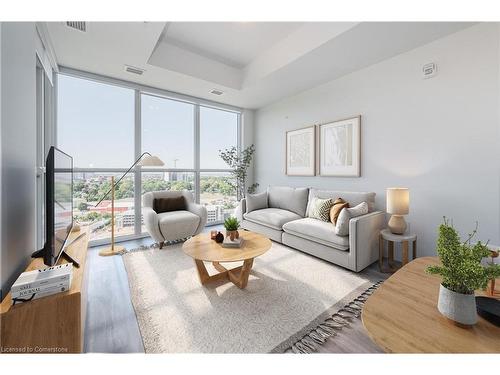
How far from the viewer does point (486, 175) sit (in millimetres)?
2137

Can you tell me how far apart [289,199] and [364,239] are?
1.58 metres

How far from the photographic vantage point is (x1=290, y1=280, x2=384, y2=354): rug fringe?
1380 mm

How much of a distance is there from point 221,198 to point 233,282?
286 cm

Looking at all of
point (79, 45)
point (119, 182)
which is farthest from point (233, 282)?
point (79, 45)

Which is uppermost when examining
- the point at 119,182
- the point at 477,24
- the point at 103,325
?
the point at 477,24

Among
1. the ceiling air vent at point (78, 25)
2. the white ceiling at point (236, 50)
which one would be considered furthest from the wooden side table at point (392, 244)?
the ceiling air vent at point (78, 25)

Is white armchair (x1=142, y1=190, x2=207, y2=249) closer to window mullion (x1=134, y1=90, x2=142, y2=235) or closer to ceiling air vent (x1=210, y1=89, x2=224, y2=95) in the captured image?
window mullion (x1=134, y1=90, x2=142, y2=235)

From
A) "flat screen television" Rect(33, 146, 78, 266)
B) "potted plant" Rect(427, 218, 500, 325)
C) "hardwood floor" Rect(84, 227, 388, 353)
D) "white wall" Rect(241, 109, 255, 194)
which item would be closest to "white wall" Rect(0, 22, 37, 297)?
"flat screen television" Rect(33, 146, 78, 266)

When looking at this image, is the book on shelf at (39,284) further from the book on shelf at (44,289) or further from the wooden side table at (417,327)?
the wooden side table at (417,327)

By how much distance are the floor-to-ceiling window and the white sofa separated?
55.2 inches

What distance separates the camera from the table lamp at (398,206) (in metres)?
2.38

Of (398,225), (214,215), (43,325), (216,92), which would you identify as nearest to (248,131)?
(216,92)
